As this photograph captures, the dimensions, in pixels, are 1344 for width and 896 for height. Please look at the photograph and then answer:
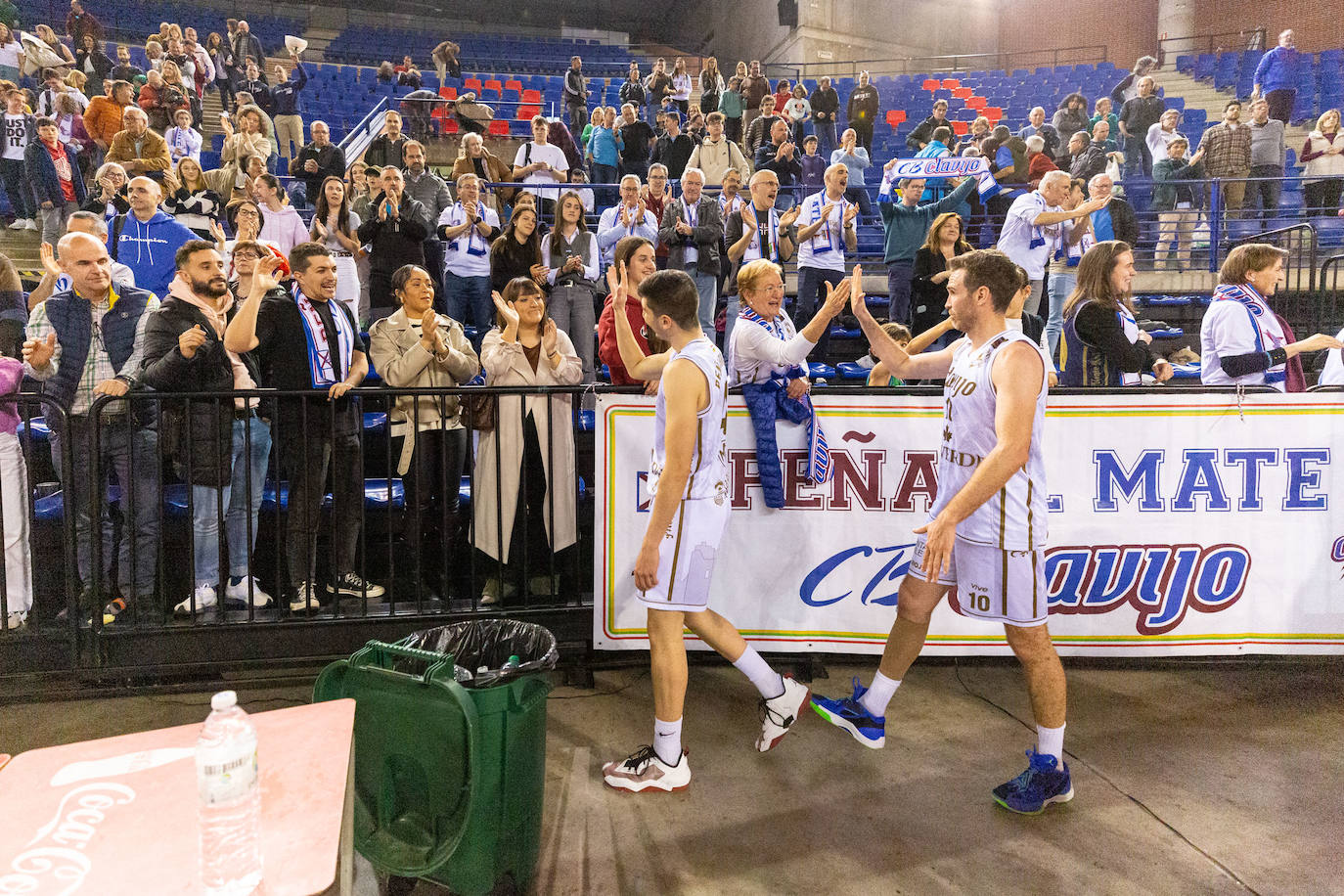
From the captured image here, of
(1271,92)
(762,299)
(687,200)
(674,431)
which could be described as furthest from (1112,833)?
(1271,92)

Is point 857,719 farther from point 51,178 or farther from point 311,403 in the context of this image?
point 51,178

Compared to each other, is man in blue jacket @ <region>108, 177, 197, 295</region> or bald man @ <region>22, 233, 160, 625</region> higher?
man in blue jacket @ <region>108, 177, 197, 295</region>

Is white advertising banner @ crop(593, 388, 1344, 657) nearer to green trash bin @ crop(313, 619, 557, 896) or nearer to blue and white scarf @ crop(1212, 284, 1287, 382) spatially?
blue and white scarf @ crop(1212, 284, 1287, 382)

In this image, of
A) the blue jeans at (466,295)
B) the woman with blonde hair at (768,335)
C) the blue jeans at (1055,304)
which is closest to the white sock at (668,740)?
the woman with blonde hair at (768,335)

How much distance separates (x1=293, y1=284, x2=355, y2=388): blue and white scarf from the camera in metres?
4.88

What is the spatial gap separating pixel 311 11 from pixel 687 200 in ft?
72.3

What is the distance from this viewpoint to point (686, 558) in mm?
3371

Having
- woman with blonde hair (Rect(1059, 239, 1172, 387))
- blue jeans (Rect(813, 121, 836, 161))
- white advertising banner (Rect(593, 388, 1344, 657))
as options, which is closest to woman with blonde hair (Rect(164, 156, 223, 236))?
white advertising banner (Rect(593, 388, 1344, 657))

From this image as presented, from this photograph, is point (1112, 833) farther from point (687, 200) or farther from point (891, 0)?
point (891, 0)

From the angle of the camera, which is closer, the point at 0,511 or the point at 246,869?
the point at 246,869

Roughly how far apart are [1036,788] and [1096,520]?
1675 mm

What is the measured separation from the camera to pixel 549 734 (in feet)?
12.9

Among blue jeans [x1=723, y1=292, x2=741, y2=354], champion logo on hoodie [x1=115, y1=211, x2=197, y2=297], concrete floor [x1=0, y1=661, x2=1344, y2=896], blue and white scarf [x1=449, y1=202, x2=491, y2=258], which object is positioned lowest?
concrete floor [x1=0, y1=661, x2=1344, y2=896]

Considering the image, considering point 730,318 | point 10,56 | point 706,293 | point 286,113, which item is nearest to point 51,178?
point 10,56
